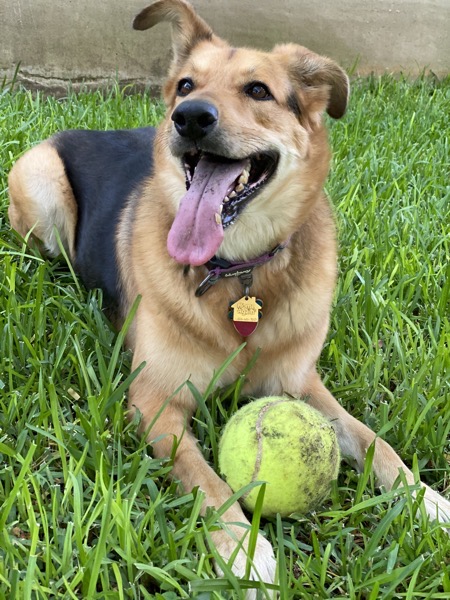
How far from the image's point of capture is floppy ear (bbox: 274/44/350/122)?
249 centimetres

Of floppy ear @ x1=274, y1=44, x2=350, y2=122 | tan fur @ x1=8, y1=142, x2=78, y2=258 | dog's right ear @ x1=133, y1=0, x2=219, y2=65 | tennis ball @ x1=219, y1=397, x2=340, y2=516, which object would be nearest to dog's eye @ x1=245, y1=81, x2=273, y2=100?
floppy ear @ x1=274, y1=44, x2=350, y2=122

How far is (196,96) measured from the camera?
7.38 ft

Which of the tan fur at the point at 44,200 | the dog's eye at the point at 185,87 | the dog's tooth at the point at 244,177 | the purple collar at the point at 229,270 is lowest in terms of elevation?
the tan fur at the point at 44,200

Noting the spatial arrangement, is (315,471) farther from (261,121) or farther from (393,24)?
(393,24)

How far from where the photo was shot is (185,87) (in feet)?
8.29

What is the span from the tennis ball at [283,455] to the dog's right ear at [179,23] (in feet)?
5.42

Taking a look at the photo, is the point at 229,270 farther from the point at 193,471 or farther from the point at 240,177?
the point at 193,471

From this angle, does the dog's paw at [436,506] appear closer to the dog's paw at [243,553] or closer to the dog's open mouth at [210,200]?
the dog's paw at [243,553]

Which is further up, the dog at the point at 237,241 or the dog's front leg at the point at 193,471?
the dog at the point at 237,241

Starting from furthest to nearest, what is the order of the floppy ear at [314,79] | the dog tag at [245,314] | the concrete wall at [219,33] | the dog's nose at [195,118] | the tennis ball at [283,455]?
1. the concrete wall at [219,33]
2. the floppy ear at [314,79]
3. the dog tag at [245,314]
4. the dog's nose at [195,118]
5. the tennis ball at [283,455]

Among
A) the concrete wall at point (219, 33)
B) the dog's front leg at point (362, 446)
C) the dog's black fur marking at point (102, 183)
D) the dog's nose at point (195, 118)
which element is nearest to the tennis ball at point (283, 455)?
the dog's front leg at point (362, 446)

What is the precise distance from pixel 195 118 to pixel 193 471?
115 cm

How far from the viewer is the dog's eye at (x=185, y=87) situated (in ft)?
8.20

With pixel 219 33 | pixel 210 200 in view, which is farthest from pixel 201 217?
pixel 219 33
